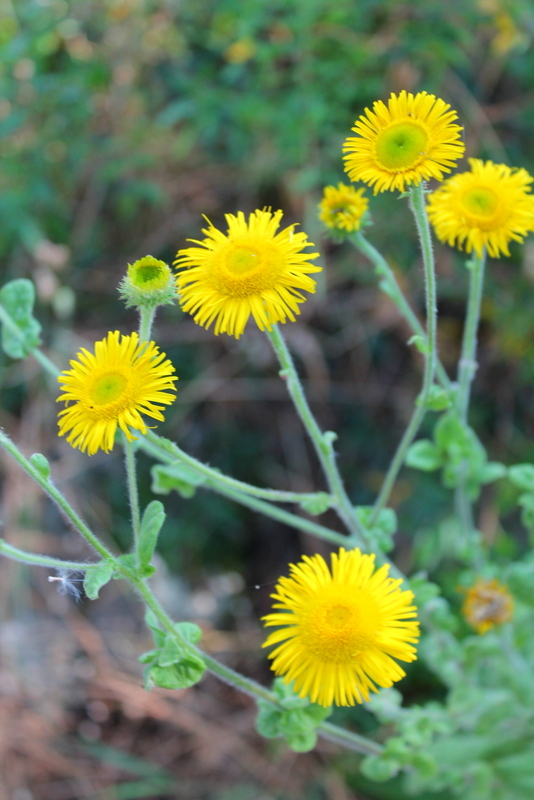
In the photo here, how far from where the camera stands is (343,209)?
4.71 ft

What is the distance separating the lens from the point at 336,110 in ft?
7.91

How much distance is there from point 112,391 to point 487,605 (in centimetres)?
115

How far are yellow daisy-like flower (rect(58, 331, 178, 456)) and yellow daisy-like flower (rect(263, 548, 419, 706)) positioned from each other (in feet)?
1.13

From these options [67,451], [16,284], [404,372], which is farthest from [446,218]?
[67,451]

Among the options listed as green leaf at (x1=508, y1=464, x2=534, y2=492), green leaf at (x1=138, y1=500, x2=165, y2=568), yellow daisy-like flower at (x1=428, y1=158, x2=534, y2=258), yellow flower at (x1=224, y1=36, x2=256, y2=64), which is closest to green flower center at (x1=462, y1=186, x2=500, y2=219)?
yellow daisy-like flower at (x1=428, y1=158, x2=534, y2=258)

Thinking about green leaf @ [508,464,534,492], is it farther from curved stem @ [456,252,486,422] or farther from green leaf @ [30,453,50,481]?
green leaf @ [30,453,50,481]

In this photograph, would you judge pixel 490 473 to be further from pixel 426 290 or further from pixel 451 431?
pixel 426 290

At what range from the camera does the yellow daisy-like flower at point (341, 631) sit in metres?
1.07

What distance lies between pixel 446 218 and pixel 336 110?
1.20m

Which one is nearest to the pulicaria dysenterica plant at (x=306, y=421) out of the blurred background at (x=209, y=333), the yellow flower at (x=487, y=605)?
the yellow flower at (x=487, y=605)

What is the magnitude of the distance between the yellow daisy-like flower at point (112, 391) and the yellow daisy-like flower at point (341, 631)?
13.5 inches

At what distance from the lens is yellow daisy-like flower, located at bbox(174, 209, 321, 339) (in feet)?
3.67

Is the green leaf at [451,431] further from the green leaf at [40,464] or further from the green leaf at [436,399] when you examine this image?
the green leaf at [40,464]

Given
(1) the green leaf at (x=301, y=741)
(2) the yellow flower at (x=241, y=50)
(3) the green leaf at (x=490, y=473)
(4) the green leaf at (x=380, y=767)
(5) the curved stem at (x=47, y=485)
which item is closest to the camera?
(5) the curved stem at (x=47, y=485)
